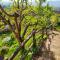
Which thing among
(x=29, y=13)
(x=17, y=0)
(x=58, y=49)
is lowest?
(x=58, y=49)

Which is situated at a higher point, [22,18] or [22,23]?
[22,18]

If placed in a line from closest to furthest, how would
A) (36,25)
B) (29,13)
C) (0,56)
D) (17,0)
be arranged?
(17,0)
(29,13)
(36,25)
(0,56)

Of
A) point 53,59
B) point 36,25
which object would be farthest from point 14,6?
point 53,59

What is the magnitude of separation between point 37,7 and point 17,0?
2171 mm

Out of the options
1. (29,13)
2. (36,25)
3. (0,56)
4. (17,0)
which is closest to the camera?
(17,0)

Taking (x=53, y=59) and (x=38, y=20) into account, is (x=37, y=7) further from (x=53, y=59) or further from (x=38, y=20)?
(x=53, y=59)

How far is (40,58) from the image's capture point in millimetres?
8664

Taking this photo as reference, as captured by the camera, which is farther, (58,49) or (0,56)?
(0,56)

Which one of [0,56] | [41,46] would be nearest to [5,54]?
[0,56]

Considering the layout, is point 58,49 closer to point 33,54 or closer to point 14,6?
point 33,54

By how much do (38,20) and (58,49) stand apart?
1.87 meters

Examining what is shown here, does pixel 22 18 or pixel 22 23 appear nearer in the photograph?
pixel 22 18

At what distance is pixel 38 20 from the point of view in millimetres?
10344

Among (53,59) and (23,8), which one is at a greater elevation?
(23,8)
